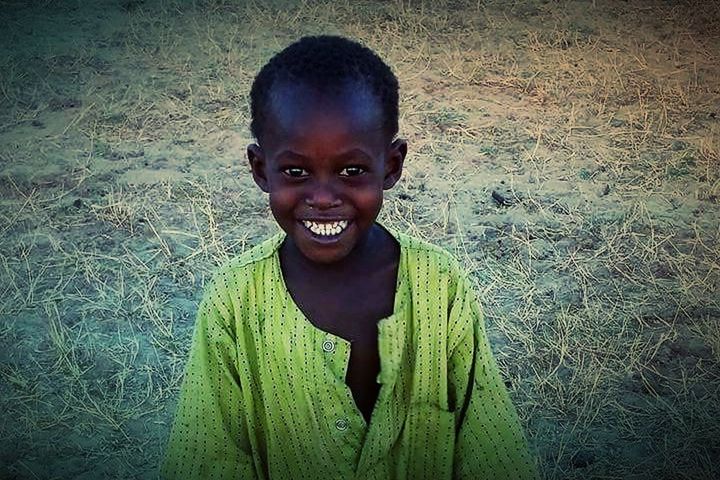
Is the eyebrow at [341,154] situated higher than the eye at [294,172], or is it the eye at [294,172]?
the eyebrow at [341,154]

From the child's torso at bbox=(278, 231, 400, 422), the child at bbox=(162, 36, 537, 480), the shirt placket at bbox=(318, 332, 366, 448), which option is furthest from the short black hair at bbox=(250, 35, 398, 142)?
the shirt placket at bbox=(318, 332, 366, 448)

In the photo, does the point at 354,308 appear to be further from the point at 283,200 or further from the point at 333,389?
the point at 283,200

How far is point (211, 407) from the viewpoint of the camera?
1.65m

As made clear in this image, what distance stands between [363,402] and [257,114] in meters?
0.63

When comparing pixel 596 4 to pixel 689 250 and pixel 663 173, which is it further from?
pixel 689 250

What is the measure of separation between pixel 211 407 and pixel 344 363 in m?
0.29

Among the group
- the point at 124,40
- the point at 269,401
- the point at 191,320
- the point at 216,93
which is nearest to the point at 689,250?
the point at 191,320

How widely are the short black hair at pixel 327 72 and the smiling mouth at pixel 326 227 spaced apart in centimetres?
18

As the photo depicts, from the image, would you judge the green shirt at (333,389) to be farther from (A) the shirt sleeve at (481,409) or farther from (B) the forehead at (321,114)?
(B) the forehead at (321,114)

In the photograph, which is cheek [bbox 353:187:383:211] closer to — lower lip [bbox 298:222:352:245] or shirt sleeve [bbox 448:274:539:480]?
lower lip [bbox 298:222:352:245]

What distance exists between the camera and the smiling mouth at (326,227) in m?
1.50

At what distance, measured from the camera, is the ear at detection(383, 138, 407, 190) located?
155 cm

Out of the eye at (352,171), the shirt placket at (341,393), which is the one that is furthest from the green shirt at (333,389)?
the eye at (352,171)

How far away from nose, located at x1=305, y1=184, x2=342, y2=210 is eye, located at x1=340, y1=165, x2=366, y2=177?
0.04 m
